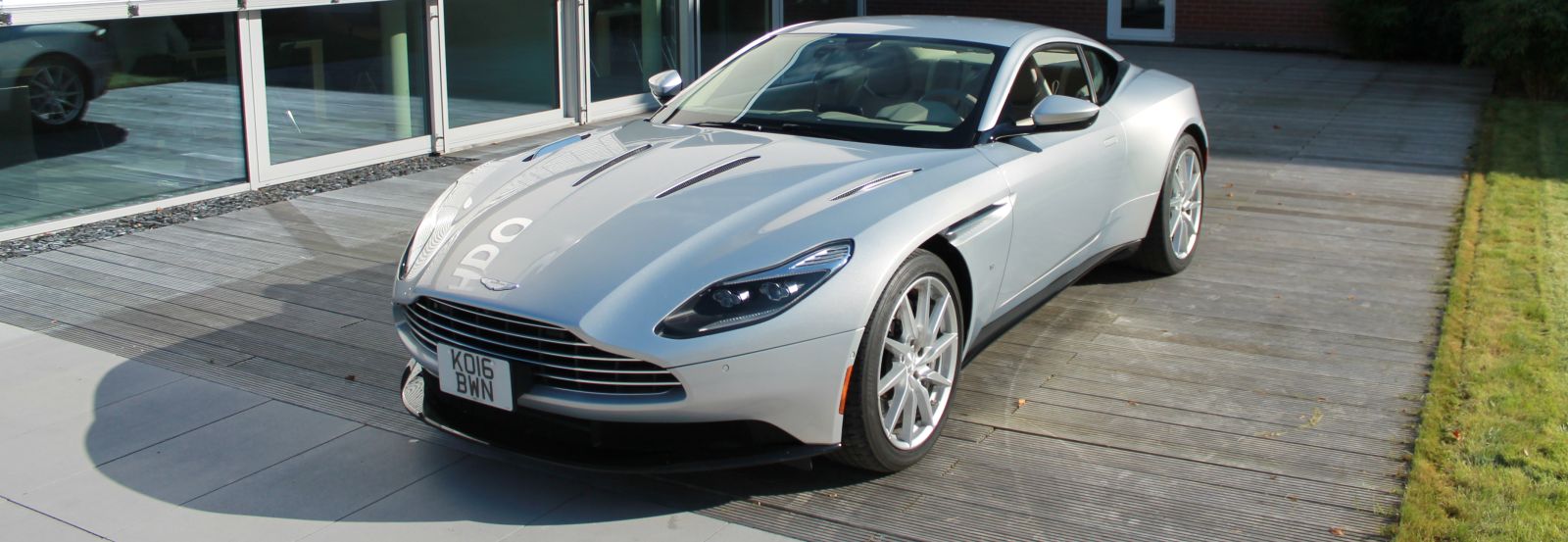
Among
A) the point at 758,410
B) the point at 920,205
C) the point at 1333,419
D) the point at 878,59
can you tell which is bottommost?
the point at 1333,419

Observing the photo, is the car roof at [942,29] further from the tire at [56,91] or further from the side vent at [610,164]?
the tire at [56,91]

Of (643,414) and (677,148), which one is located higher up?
(677,148)

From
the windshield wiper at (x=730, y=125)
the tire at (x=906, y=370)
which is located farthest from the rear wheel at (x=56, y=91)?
the tire at (x=906, y=370)

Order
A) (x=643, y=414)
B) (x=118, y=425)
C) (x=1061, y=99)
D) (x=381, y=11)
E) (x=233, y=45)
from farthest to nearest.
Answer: (x=381, y=11)
(x=233, y=45)
(x=1061, y=99)
(x=118, y=425)
(x=643, y=414)

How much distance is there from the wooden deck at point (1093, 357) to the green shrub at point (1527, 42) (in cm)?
507

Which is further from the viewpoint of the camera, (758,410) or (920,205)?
(920,205)

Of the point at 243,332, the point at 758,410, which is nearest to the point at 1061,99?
the point at 758,410

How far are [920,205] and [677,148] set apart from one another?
41.5 inches

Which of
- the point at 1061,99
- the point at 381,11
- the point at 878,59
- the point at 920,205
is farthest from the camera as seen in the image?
the point at 381,11

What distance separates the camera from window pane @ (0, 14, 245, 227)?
7.57m

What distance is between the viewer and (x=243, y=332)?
5.75 metres

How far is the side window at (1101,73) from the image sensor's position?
20.0ft

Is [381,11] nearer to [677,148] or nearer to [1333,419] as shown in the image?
[677,148]

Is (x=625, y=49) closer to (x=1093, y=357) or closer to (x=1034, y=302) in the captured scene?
(x=1093, y=357)
